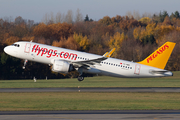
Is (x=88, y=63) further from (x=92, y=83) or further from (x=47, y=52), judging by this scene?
(x=92, y=83)

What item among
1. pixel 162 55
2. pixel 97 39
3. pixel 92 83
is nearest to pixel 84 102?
Result: pixel 162 55

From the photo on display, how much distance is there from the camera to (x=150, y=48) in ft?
379

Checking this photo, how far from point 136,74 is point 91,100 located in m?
19.1

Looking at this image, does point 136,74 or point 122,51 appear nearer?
point 136,74

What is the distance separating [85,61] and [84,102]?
53.8ft

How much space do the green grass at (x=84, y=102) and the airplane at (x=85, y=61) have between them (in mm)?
11971

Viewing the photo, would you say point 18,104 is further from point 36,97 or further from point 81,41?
point 81,41

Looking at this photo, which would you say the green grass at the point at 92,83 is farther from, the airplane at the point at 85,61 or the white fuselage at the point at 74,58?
the white fuselage at the point at 74,58

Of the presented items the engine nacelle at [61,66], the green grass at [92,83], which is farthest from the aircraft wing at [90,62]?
the green grass at [92,83]

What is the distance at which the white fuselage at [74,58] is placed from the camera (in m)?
43.3

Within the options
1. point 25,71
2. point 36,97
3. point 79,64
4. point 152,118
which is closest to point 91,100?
point 36,97

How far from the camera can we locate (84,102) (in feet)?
89.7

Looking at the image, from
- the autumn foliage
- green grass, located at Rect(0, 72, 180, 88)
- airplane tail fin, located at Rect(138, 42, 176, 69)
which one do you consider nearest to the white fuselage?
airplane tail fin, located at Rect(138, 42, 176, 69)

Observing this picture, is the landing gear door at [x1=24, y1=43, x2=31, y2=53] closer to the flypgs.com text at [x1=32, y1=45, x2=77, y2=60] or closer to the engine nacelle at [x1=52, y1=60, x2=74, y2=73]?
the flypgs.com text at [x1=32, y1=45, x2=77, y2=60]
